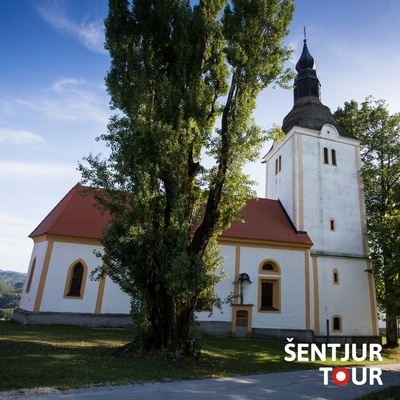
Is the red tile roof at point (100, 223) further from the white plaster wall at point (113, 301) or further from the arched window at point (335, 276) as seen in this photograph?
the white plaster wall at point (113, 301)

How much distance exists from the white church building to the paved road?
1019 centimetres

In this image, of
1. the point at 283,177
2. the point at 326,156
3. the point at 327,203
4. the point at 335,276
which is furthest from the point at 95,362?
the point at 326,156

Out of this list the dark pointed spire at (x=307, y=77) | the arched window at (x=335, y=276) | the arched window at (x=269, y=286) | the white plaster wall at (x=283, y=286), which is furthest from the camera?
the dark pointed spire at (x=307, y=77)

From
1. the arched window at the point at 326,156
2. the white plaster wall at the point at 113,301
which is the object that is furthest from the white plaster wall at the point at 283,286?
the arched window at the point at 326,156

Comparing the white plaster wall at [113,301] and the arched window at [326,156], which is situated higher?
the arched window at [326,156]

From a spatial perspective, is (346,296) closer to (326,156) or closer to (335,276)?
(335,276)

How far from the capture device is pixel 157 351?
10.6 metres

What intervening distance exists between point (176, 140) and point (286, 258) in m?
13.6

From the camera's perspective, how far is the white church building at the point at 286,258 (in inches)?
718

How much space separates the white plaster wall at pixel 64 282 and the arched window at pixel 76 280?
18 centimetres

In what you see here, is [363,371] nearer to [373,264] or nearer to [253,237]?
[253,237]

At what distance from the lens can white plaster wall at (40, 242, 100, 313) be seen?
1770 cm

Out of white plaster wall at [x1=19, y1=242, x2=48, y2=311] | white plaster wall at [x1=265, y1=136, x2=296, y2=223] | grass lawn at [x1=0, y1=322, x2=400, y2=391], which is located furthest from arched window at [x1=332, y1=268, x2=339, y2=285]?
white plaster wall at [x1=19, y1=242, x2=48, y2=311]

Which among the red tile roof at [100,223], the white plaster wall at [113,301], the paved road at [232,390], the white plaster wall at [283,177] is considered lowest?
the paved road at [232,390]
